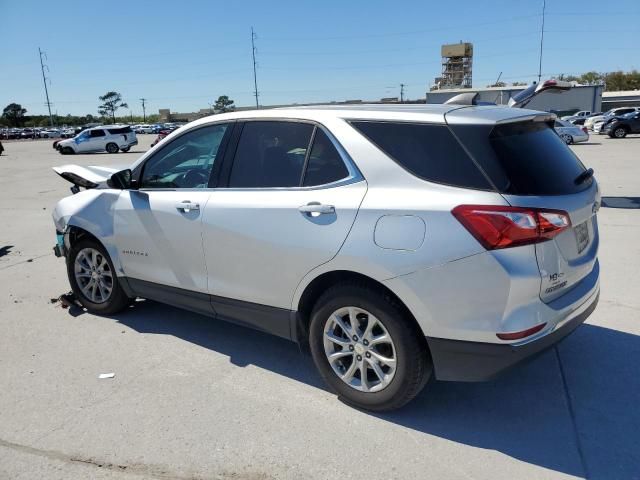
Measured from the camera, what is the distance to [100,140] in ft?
114

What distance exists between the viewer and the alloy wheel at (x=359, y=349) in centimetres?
306

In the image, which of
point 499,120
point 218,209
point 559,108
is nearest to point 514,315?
point 499,120

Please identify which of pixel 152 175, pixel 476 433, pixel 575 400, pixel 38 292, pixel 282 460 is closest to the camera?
pixel 282 460

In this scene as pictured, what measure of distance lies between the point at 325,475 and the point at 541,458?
115 cm

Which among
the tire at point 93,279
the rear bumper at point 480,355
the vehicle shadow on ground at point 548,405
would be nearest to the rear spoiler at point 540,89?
the vehicle shadow on ground at point 548,405

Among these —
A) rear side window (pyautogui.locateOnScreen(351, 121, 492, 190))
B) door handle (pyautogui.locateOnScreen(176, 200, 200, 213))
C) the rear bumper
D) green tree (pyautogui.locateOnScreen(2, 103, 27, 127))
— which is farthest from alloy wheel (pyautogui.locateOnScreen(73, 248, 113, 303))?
green tree (pyautogui.locateOnScreen(2, 103, 27, 127))

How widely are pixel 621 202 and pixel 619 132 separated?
25802 millimetres

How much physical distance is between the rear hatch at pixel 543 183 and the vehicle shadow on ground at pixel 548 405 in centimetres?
64

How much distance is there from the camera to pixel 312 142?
3.35 metres

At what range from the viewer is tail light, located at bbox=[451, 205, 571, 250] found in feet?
8.48

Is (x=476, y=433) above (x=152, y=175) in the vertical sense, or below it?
below

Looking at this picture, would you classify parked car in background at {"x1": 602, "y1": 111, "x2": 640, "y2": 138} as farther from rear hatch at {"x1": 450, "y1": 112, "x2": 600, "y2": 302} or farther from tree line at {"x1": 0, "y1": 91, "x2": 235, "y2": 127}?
tree line at {"x1": 0, "y1": 91, "x2": 235, "y2": 127}

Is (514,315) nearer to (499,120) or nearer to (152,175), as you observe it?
(499,120)

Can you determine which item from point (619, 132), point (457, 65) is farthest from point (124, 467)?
point (457, 65)
